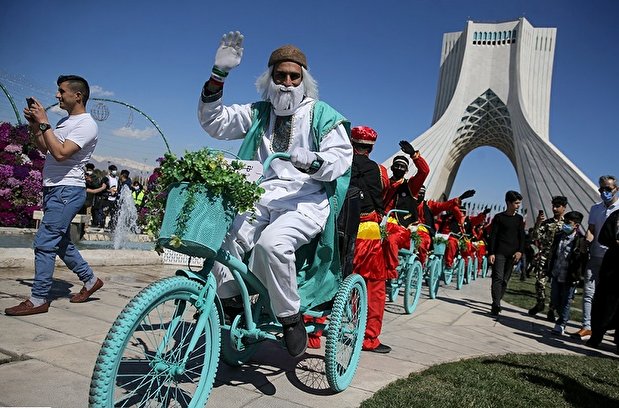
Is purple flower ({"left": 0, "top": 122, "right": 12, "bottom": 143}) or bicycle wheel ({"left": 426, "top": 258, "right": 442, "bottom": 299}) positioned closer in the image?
purple flower ({"left": 0, "top": 122, "right": 12, "bottom": 143})

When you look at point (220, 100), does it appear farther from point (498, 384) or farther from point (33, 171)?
point (33, 171)

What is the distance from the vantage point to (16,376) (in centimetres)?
227

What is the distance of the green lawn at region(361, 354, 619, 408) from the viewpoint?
9.34 feet

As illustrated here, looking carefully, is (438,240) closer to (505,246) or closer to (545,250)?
(505,246)

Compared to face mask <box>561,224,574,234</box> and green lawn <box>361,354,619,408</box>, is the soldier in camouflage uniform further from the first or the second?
green lawn <box>361,354,619,408</box>

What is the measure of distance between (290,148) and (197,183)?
96cm

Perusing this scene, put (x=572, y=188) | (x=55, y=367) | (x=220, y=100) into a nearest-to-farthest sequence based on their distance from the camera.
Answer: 1. (x=55, y=367)
2. (x=220, y=100)
3. (x=572, y=188)

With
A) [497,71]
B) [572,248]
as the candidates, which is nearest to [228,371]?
[572,248]

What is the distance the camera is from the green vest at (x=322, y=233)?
110 inches

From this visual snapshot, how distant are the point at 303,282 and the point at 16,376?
1533mm

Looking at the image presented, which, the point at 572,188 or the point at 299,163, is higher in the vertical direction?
the point at 572,188

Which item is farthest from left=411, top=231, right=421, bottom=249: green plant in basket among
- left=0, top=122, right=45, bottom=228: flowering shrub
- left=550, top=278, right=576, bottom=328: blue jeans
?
left=0, top=122, right=45, bottom=228: flowering shrub

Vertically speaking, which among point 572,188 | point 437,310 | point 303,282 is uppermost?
point 572,188

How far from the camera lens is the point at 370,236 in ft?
13.3
